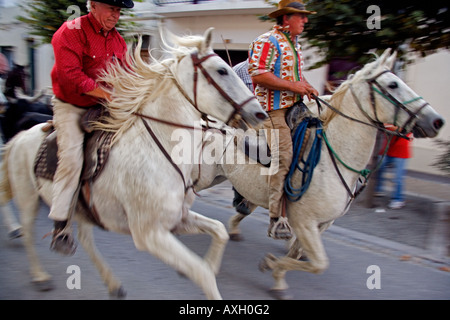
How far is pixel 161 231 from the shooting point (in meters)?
2.81

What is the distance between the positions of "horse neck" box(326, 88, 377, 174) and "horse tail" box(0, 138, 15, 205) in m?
3.18

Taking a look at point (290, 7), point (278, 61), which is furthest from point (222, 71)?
point (290, 7)

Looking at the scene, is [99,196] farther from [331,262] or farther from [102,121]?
[331,262]

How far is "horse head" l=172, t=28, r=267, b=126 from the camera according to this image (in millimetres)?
2740

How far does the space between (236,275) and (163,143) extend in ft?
6.65

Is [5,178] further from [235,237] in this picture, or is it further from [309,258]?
[309,258]

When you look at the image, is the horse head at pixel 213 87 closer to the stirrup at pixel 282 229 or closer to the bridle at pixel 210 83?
the bridle at pixel 210 83

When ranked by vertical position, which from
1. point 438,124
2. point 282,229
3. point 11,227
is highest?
point 438,124

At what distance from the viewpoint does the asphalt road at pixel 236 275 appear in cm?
387

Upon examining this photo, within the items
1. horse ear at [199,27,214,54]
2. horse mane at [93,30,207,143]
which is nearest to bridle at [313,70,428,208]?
horse ear at [199,27,214,54]

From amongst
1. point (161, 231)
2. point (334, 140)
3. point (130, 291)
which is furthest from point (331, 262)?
point (161, 231)

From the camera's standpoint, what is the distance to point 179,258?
2746 millimetres

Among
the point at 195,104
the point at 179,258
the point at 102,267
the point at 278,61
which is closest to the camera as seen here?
the point at 179,258

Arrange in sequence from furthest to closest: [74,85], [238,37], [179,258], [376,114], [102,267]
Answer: [238,37] < [102,267] < [376,114] < [74,85] < [179,258]
